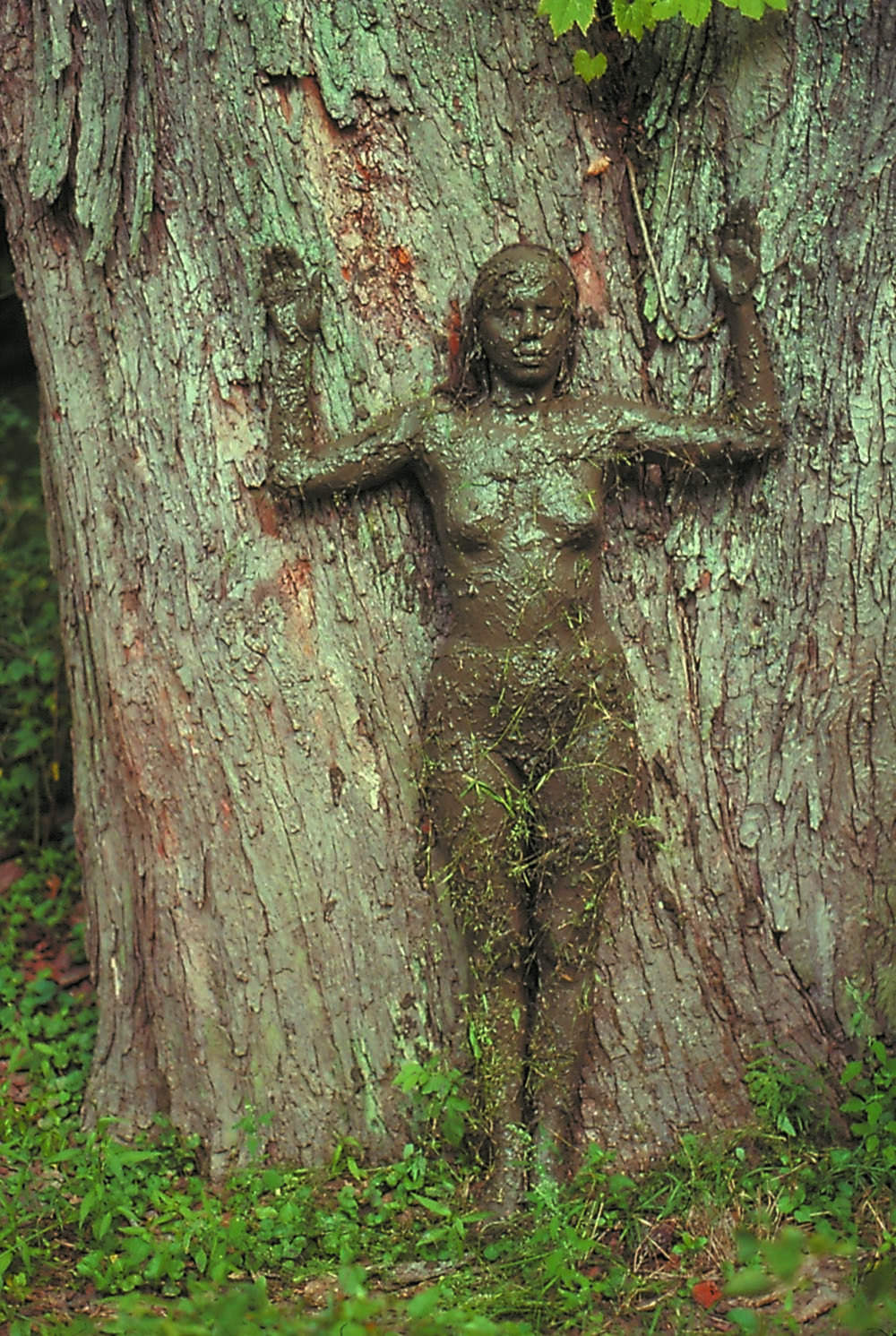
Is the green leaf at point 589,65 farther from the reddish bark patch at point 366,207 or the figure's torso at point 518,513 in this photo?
the figure's torso at point 518,513

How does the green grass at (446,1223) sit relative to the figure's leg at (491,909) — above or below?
below

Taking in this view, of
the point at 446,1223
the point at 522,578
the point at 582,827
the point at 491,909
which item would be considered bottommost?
the point at 446,1223

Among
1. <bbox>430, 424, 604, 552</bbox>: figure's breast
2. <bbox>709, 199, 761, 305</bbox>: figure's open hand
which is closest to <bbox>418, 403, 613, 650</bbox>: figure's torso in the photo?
<bbox>430, 424, 604, 552</bbox>: figure's breast

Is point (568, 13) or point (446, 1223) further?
point (446, 1223)

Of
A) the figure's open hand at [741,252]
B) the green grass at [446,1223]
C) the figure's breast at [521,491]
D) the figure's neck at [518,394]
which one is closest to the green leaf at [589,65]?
the figure's open hand at [741,252]

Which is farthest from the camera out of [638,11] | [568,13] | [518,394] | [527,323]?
[518,394]

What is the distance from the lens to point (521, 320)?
3.14 metres

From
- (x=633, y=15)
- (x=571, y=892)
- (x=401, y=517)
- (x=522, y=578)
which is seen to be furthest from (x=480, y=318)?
(x=571, y=892)

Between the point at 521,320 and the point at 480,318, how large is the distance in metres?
0.11

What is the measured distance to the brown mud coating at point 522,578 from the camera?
3.20 m

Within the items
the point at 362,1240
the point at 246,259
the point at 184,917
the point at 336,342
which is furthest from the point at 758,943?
the point at 246,259

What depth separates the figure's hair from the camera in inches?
125

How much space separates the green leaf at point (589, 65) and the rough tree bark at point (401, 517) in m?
0.12

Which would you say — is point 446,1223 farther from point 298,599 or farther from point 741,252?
point 741,252
